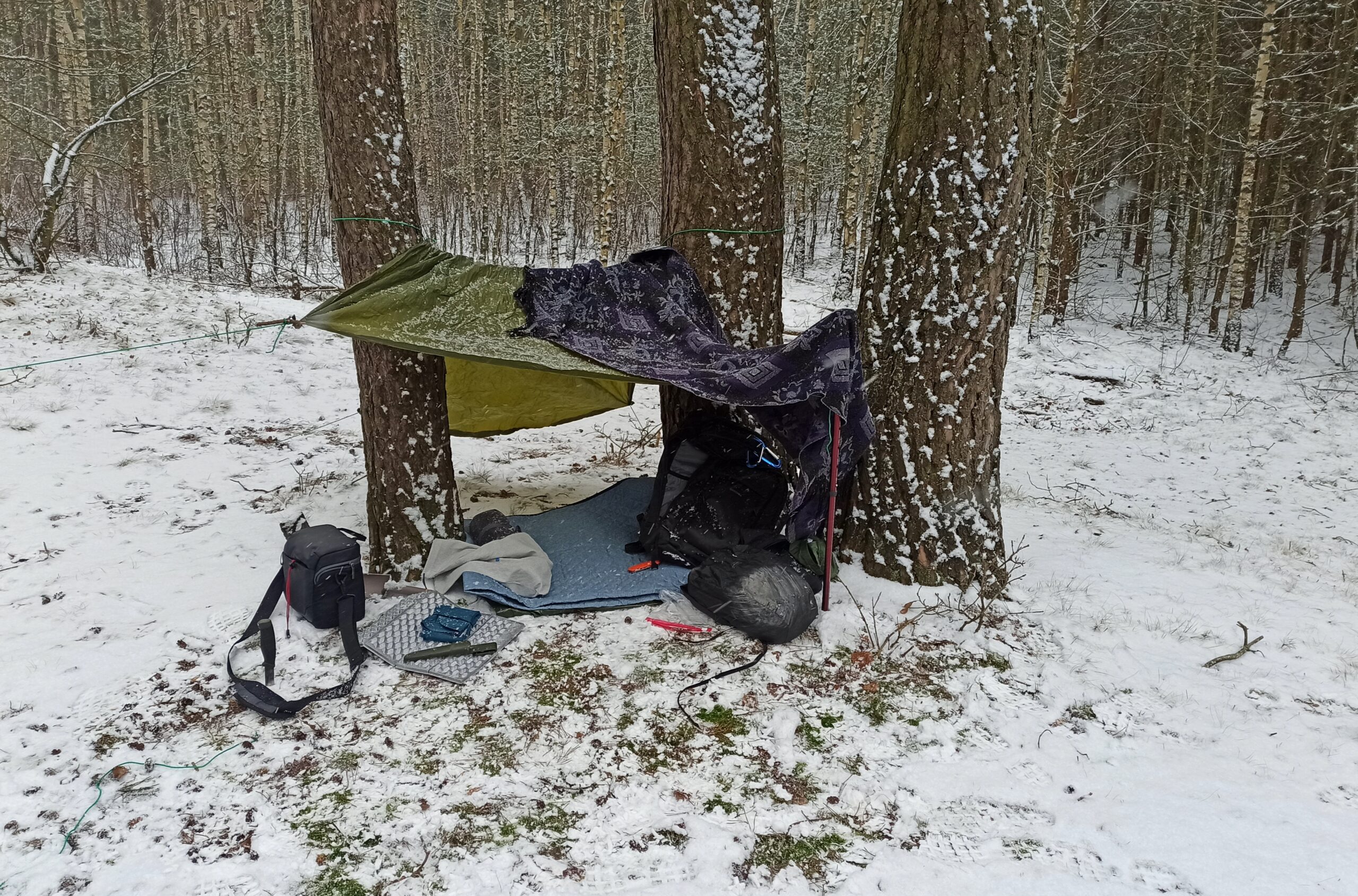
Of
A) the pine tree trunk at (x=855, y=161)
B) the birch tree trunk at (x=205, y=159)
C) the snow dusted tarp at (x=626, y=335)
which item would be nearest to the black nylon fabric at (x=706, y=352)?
the snow dusted tarp at (x=626, y=335)

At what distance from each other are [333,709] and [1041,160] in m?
10.2

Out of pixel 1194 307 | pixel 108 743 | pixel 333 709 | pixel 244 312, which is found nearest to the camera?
pixel 108 743

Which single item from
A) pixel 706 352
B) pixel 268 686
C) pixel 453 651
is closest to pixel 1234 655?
pixel 706 352

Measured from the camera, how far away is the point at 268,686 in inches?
99.5

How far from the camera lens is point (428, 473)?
10.7 ft

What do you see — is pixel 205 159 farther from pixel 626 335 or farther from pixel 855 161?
pixel 626 335

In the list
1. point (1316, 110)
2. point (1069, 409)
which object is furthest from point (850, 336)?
point (1316, 110)

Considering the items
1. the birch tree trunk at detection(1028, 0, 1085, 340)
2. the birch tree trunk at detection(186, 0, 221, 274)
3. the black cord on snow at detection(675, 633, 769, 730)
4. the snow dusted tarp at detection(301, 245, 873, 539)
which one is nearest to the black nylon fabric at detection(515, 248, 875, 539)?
the snow dusted tarp at detection(301, 245, 873, 539)

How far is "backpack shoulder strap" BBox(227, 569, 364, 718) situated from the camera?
239cm

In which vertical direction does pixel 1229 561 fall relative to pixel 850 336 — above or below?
below

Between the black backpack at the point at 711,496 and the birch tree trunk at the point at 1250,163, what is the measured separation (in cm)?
795

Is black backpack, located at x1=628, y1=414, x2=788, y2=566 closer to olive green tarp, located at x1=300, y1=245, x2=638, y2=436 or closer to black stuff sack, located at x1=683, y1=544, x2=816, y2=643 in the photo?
black stuff sack, located at x1=683, y1=544, x2=816, y2=643

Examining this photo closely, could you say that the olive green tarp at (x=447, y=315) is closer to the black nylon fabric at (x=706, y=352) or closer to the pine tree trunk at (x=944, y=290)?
the black nylon fabric at (x=706, y=352)

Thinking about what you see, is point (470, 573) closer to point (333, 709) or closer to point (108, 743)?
point (333, 709)
